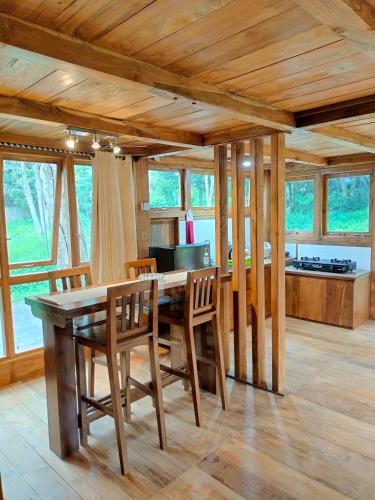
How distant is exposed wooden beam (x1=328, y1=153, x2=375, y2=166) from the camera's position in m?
4.89

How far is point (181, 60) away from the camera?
5.75 ft

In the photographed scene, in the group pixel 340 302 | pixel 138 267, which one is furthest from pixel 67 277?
pixel 340 302

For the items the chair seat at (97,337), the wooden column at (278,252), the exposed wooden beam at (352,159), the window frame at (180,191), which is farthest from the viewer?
the exposed wooden beam at (352,159)

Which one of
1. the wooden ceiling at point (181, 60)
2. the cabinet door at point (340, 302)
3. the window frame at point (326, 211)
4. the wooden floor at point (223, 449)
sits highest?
the wooden ceiling at point (181, 60)

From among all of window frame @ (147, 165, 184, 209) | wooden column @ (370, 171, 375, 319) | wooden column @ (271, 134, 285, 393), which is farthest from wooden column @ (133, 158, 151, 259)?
wooden column @ (370, 171, 375, 319)

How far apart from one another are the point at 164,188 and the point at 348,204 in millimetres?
2779

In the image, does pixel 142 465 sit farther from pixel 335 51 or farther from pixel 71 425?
pixel 335 51

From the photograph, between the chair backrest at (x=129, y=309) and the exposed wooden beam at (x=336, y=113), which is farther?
the exposed wooden beam at (x=336, y=113)

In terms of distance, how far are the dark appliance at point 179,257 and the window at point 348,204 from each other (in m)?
2.42

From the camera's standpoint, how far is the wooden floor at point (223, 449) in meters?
2.08

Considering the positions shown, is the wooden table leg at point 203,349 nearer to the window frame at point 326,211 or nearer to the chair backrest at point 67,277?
the chair backrest at point 67,277

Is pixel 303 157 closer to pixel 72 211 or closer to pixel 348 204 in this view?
pixel 348 204

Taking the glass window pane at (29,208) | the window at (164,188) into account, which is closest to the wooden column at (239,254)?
the window at (164,188)

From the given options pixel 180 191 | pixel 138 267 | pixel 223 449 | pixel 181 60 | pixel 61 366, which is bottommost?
pixel 223 449
